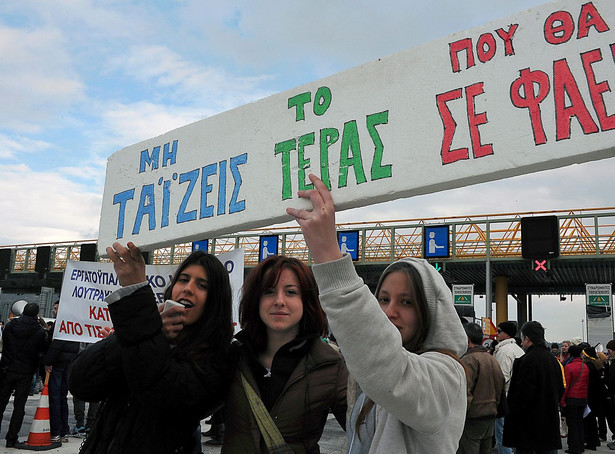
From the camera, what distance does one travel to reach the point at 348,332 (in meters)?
1.33

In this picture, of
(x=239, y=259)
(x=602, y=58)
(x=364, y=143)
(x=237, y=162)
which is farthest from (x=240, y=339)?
(x=239, y=259)

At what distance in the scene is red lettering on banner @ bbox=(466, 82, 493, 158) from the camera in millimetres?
1844

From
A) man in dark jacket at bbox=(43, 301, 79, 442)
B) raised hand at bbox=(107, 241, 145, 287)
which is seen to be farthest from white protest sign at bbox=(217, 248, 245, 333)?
man in dark jacket at bbox=(43, 301, 79, 442)

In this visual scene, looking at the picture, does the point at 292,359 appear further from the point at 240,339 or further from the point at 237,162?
the point at 237,162

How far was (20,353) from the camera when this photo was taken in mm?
7898

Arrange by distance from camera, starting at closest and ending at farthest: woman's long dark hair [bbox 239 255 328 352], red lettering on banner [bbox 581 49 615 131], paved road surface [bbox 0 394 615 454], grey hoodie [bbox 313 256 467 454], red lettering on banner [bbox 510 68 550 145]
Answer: grey hoodie [bbox 313 256 467 454] < red lettering on banner [bbox 581 49 615 131] < red lettering on banner [bbox 510 68 550 145] < woman's long dark hair [bbox 239 255 328 352] < paved road surface [bbox 0 394 615 454]

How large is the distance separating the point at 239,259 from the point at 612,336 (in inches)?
731

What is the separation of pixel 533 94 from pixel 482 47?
10.1 inches

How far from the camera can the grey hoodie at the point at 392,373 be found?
1.33 metres

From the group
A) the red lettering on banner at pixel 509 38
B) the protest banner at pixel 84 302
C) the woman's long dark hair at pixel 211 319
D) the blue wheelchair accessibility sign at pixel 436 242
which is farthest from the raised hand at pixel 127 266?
the blue wheelchair accessibility sign at pixel 436 242

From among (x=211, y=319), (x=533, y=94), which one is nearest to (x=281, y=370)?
(x=211, y=319)

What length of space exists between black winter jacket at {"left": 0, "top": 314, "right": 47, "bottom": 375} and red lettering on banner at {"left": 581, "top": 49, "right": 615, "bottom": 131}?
8.04m

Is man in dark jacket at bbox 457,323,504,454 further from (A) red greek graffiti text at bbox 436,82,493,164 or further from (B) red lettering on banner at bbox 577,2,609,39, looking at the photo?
(B) red lettering on banner at bbox 577,2,609,39

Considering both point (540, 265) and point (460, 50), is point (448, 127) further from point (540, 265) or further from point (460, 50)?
point (540, 265)
